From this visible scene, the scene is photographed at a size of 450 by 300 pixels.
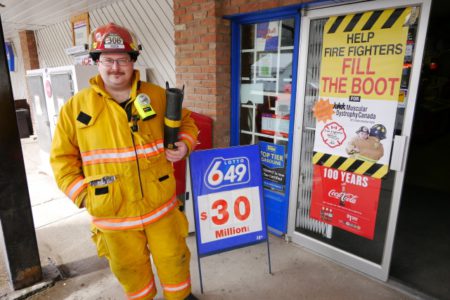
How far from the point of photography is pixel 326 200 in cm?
276

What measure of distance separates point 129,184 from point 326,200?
1.84 m

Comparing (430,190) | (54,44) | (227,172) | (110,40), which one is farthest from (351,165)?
(54,44)

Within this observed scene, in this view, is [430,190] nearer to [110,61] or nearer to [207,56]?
[207,56]

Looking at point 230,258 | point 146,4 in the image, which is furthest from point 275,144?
point 146,4

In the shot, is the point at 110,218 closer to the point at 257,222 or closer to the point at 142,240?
the point at 142,240

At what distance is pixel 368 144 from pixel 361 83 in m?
0.49

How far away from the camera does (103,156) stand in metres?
1.74

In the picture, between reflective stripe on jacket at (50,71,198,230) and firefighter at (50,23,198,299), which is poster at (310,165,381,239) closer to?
firefighter at (50,23,198,299)

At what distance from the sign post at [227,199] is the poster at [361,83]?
28.5 inches

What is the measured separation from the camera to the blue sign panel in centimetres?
237

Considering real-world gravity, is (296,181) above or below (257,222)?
above

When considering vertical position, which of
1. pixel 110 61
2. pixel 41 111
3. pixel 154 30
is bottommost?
pixel 41 111

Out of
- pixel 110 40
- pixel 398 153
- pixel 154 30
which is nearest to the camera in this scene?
pixel 110 40

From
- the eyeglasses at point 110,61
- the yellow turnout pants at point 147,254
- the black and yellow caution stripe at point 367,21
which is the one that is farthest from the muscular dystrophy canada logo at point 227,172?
the black and yellow caution stripe at point 367,21
